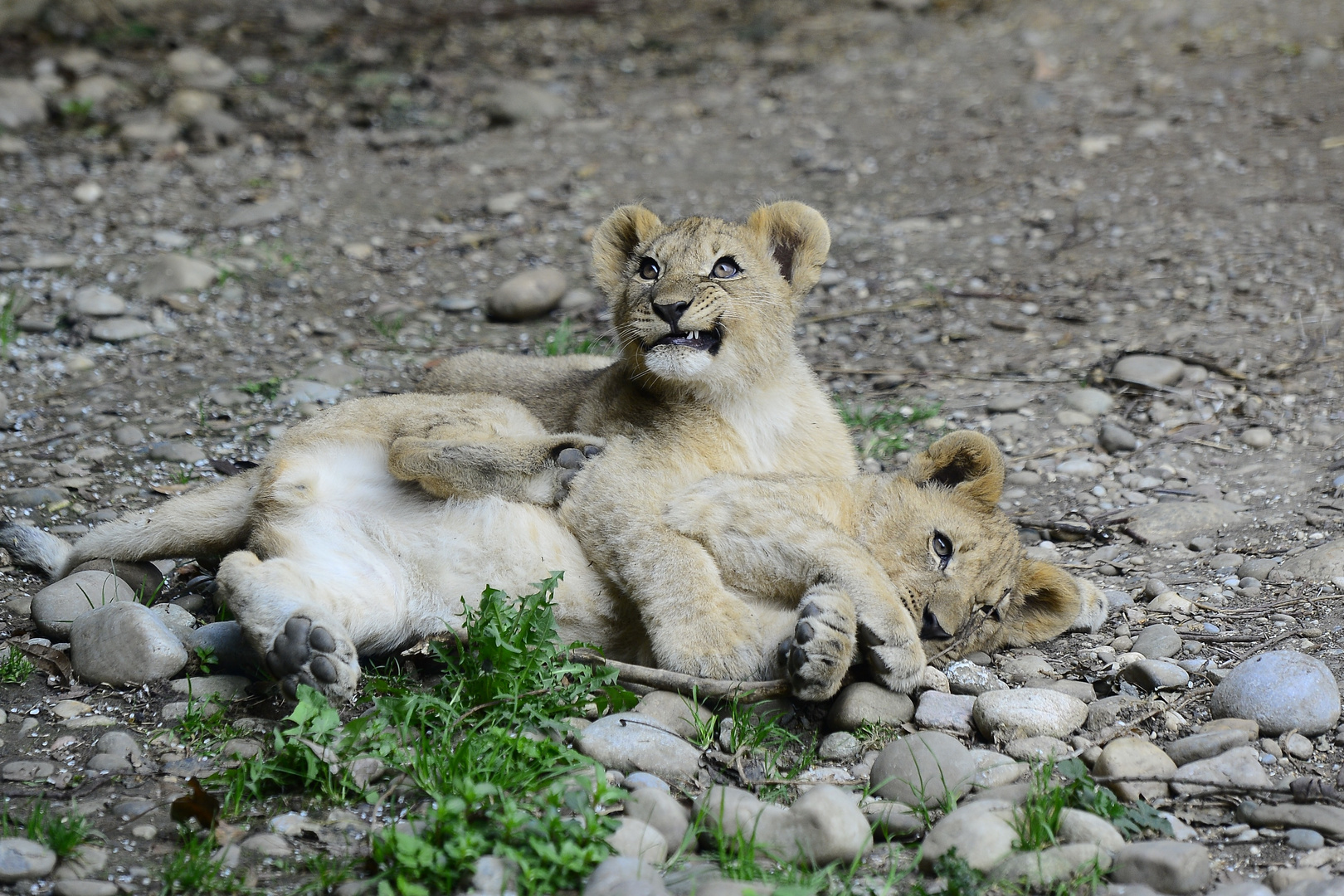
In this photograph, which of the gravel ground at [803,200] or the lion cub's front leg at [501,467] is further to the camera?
the gravel ground at [803,200]

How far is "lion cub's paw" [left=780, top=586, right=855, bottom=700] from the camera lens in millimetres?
4277

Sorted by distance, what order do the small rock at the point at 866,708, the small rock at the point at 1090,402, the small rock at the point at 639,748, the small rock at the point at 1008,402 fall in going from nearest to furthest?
the small rock at the point at 639,748 → the small rock at the point at 866,708 → the small rock at the point at 1090,402 → the small rock at the point at 1008,402

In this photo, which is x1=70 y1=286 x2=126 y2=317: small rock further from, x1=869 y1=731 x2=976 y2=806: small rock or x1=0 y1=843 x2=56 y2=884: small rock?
x1=869 y1=731 x2=976 y2=806: small rock

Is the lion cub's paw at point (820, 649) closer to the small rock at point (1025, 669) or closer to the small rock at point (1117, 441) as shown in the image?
the small rock at point (1025, 669)

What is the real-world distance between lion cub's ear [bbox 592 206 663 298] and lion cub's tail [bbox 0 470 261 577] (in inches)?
75.2

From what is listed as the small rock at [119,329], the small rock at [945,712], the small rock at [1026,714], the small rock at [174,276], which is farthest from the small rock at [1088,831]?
the small rock at [174,276]

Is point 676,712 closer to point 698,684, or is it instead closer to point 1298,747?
point 698,684

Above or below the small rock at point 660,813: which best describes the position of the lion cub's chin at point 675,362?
above

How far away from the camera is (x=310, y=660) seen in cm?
429

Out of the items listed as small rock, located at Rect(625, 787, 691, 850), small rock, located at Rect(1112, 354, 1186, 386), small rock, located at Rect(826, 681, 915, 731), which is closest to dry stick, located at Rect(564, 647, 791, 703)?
small rock, located at Rect(826, 681, 915, 731)

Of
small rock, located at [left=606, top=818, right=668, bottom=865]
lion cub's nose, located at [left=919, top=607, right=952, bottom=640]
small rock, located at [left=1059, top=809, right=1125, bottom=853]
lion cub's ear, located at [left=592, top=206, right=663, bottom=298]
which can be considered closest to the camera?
small rock, located at [left=606, top=818, right=668, bottom=865]

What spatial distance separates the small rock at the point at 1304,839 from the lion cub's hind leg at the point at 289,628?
3169 mm

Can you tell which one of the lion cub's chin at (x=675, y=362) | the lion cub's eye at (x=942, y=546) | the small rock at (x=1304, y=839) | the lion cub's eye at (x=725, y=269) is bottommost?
the small rock at (x=1304, y=839)

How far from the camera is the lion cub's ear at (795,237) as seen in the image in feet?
19.0
